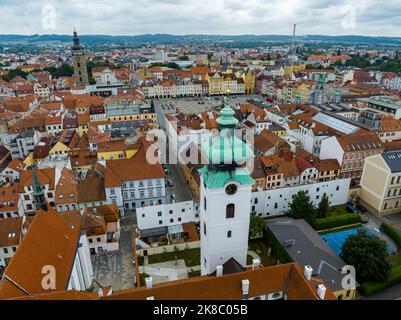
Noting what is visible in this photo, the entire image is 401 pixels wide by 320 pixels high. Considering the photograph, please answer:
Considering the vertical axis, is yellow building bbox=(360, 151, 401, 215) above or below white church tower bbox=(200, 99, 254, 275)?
below

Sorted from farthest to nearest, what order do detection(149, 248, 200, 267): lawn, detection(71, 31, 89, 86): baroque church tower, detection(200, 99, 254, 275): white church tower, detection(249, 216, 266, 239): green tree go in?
detection(71, 31, 89, 86): baroque church tower, detection(249, 216, 266, 239): green tree, detection(149, 248, 200, 267): lawn, detection(200, 99, 254, 275): white church tower

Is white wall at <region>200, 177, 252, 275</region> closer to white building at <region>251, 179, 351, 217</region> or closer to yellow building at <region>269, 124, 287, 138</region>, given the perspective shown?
white building at <region>251, 179, 351, 217</region>

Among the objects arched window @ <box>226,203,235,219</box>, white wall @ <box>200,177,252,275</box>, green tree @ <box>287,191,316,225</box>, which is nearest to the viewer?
white wall @ <box>200,177,252,275</box>

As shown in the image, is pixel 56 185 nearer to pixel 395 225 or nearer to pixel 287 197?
pixel 287 197

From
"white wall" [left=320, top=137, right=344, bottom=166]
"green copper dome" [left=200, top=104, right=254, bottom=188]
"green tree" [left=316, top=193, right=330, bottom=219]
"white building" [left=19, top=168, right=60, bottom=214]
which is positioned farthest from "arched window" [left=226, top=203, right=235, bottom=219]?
"white wall" [left=320, top=137, right=344, bottom=166]

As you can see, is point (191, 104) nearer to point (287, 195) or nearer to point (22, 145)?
point (22, 145)

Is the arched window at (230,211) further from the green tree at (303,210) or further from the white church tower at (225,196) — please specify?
the green tree at (303,210)

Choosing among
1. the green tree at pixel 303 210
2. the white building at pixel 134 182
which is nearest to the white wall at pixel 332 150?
the green tree at pixel 303 210
